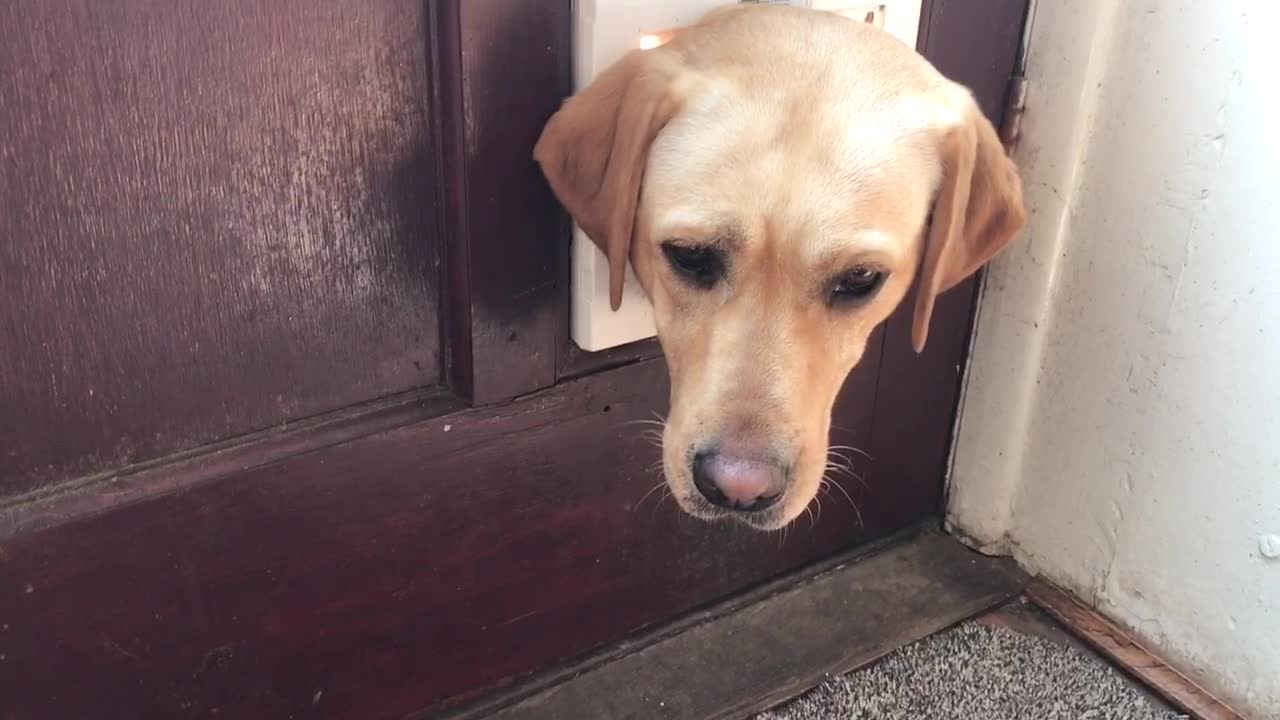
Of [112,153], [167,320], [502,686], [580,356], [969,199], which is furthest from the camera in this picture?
[502,686]

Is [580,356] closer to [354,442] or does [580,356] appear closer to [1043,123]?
[354,442]

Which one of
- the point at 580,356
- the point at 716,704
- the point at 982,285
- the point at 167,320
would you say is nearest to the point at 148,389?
the point at 167,320

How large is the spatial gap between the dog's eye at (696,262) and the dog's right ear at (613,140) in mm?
56

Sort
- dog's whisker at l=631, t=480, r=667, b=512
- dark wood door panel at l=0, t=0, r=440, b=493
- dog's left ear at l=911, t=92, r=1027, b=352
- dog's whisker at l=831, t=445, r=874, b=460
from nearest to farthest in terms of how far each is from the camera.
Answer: dark wood door panel at l=0, t=0, r=440, b=493 → dog's left ear at l=911, t=92, r=1027, b=352 → dog's whisker at l=631, t=480, r=667, b=512 → dog's whisker at l=831, t=445, r=874, b=460

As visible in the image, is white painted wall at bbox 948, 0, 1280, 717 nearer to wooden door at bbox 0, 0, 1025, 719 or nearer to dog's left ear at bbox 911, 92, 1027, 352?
wooden door at bbox 0, 0, 1025, 719

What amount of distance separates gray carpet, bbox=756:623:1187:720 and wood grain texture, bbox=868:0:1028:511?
12.2 inches

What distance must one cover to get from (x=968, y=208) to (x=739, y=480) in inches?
17.1

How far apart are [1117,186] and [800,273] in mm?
710

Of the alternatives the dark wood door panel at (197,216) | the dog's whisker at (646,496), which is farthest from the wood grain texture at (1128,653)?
the dark wood door panel at (197,216)

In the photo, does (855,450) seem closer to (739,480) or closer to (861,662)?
(861,662)

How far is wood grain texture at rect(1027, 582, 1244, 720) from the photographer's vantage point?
1.59 m

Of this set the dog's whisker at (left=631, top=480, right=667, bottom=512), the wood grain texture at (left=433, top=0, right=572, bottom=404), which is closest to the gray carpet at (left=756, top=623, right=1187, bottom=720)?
the dog's whisker at (left=631, top=480, right=667, bottom=512)

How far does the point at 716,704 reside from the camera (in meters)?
1.57

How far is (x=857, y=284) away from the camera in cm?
115
